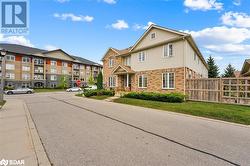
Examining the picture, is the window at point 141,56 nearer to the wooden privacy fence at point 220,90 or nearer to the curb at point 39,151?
the wooden privacy fence at point 220,90

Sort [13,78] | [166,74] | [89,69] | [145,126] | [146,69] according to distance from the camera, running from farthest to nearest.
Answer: [89,69] → [13,78] → [146,69] → [166,74] → [145,126]

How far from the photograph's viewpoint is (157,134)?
6.48m

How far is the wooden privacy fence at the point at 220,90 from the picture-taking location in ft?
43.4

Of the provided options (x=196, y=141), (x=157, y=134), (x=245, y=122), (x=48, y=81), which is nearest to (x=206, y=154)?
(x=196, y=141)

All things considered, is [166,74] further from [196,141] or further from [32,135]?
[32,135]

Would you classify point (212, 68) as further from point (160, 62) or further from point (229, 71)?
point (160, 62)

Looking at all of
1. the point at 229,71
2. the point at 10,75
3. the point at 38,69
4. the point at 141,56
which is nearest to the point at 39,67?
the point at 38,69

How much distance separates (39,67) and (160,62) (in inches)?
1964

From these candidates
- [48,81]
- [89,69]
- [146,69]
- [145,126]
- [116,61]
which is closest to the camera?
[145,126]

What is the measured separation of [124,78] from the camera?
89.7 feet

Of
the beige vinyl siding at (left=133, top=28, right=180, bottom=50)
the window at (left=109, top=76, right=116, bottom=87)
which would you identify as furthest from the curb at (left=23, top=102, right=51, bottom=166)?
the window at (left=109, top=76, right=116, bottom=87)

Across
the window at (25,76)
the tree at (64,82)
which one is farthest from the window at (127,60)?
the window at (25,76)

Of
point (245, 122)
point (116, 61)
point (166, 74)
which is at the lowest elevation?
point (245, 122)

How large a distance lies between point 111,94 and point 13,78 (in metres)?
40.7
